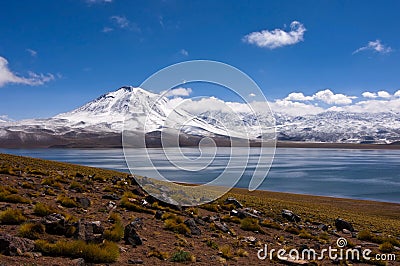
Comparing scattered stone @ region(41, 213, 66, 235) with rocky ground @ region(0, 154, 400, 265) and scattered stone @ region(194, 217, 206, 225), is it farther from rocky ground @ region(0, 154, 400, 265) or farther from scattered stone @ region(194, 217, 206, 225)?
scattered stone @ region(194, 217, 206, 225)

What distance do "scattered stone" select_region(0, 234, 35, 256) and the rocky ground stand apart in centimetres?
2

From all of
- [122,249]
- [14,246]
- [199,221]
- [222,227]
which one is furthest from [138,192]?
[14,246]

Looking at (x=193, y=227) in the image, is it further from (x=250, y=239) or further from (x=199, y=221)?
(x=250, y=239)

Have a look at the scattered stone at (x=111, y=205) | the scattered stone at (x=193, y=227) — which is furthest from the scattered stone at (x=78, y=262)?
the scattered stone at (x=111, y=205)

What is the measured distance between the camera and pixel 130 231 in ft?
38.0

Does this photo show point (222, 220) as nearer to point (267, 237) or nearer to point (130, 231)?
point (267, 237)

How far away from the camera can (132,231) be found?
37.9 feet

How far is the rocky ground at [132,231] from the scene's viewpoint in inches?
359

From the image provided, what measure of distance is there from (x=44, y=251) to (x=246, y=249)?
7.10 metres

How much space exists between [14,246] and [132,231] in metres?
3.85

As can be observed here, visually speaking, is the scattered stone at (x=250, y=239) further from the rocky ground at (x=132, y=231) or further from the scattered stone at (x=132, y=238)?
the scattered stone at (x=132, y=238)

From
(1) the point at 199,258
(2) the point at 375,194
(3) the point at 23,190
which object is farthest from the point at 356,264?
(2) the point at 375,194

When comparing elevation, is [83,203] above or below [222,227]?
above

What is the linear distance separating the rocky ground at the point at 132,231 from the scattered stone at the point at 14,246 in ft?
0.07
